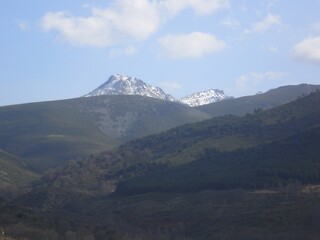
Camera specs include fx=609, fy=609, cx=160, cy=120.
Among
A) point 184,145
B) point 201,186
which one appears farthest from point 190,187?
point 184,145

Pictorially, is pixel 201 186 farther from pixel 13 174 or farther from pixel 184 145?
pixel 13 174

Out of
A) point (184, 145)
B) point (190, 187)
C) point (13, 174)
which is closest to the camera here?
point (190, 187)

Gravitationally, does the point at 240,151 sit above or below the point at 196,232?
above

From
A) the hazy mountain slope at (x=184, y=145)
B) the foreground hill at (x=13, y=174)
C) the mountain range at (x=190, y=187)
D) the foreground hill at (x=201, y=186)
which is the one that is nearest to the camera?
the mountain range at (x=190, y=187)

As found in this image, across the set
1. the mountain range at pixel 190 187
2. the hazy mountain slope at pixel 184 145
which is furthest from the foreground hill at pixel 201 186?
the hazy mountain slope at pixel 184 145

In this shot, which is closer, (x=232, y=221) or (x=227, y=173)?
(x=232, y=221)

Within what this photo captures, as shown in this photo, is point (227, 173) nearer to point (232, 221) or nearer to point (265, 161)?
point (265, 161)

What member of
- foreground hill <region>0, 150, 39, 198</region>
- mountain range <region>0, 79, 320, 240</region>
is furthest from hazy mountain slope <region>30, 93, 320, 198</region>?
foreground hill <region>0, 150, 39, 198</region>

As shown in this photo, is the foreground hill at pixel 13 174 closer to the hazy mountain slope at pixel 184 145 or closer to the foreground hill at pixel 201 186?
the foreground hill at pixel 201 186

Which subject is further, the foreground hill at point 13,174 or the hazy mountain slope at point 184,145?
the foreground hill at point 13,174

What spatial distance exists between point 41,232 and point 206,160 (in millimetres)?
74944

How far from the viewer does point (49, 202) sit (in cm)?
11375

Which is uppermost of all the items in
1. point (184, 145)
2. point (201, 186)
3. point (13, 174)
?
point (184, 145)

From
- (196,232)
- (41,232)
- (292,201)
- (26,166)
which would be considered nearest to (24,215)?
(41,232)
